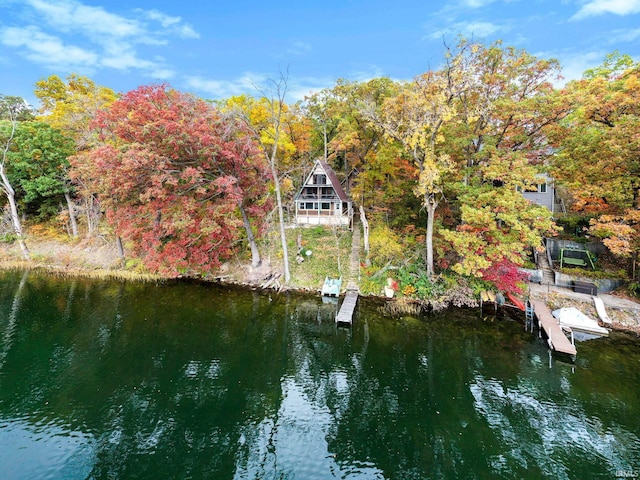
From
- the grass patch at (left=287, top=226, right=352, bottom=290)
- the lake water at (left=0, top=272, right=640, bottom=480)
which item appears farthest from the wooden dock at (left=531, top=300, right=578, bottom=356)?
the grass patch at (left=287, top=226, right=352, bottom=290)

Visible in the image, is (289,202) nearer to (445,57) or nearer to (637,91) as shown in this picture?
(445,57)

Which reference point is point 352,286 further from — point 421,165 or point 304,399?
point 304,399

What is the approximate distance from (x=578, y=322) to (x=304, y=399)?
14.0 meters

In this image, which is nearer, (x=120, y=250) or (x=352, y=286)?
(x=352, y=286)

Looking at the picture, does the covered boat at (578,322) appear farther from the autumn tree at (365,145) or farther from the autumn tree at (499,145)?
the autumn tree at (365,145)

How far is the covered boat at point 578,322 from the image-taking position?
13945mm

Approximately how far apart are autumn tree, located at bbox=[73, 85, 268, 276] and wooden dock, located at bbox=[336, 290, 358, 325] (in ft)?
28.9

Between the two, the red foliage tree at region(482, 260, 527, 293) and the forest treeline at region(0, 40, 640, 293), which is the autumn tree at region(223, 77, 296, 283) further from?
the red foliage tree at region(482, 260, 527, 293)

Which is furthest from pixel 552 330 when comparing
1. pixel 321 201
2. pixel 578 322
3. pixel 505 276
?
pixel 321 201

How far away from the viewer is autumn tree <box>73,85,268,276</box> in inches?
701

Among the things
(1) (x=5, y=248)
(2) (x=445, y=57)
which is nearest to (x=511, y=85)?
(2) (x=445, y=57)

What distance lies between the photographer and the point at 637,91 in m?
14.3

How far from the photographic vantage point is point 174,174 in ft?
63.4

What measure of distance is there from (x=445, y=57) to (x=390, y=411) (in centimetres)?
1768
